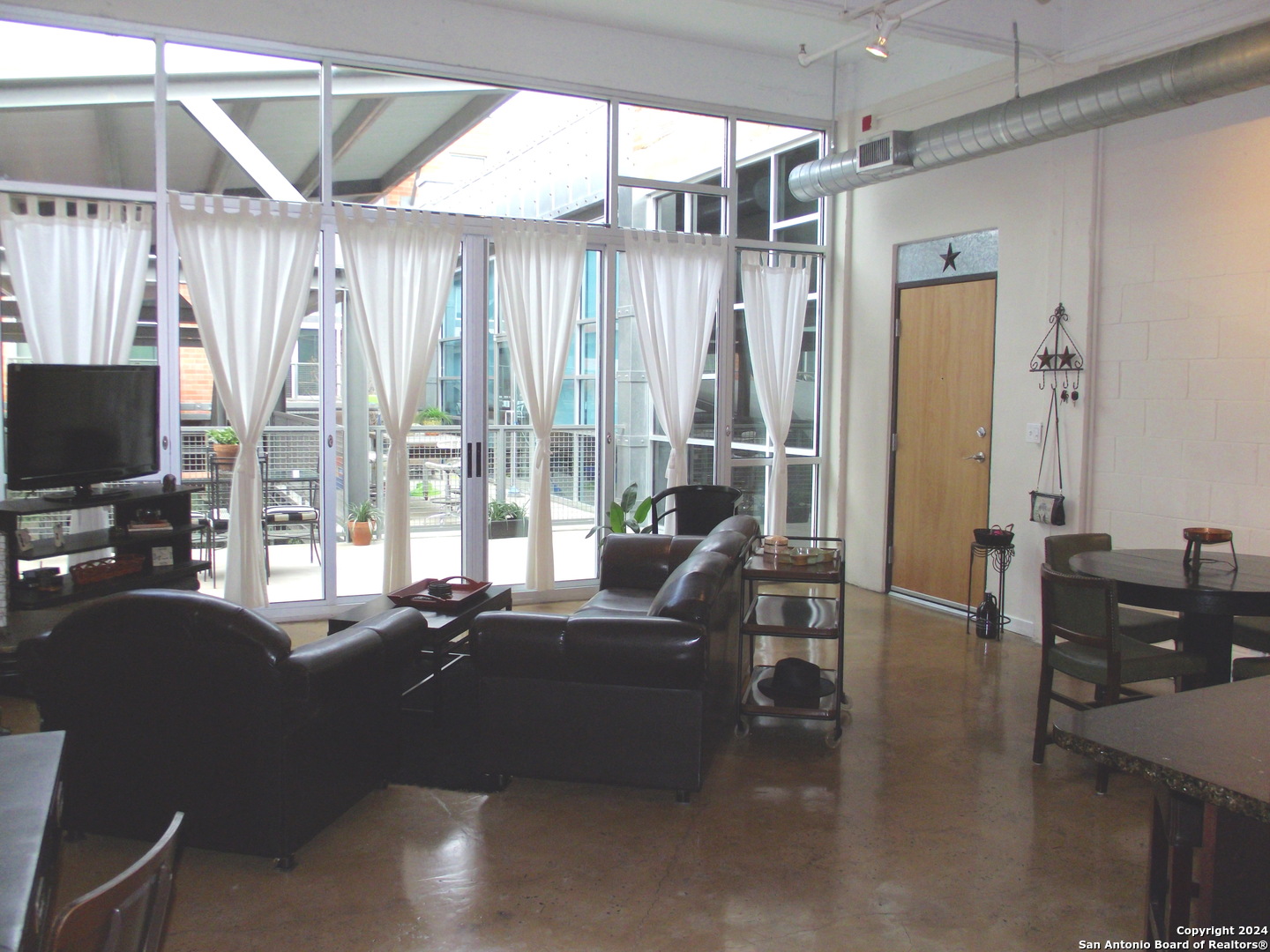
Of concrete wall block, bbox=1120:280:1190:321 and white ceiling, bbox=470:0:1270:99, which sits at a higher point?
white ceiling, bbox=470:0:1270:99

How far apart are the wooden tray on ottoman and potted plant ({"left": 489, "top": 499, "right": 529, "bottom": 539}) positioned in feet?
5.59

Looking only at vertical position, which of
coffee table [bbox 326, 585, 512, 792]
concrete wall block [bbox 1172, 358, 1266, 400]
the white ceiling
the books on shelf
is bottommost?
coffee table [bbox 326, 585, 512, 792]

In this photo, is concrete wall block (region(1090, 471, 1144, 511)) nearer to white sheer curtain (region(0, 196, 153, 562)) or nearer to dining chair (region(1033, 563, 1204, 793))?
dining chair (region(1033, 563, 1204, 793))

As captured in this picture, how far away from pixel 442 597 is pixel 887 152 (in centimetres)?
377

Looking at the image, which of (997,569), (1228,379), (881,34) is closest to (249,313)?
(881,34)

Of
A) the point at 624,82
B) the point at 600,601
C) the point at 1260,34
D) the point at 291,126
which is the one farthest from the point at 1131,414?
the point at 291,126

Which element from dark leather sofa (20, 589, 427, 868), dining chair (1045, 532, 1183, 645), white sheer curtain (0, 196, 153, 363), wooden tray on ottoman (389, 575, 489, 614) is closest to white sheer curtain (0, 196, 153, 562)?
white sheer curtain (0, 196, 153, 363)

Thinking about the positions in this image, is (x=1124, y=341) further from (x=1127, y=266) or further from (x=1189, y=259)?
(x=1189, y=259)

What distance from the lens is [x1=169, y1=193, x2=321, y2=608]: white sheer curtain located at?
5.46 metres

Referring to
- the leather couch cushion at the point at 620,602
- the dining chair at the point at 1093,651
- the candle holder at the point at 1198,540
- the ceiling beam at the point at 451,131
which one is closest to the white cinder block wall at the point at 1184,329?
the candle holder at the point at 1198,540

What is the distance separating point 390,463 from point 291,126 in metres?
2.11

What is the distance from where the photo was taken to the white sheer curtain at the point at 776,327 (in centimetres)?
693

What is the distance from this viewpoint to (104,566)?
15.6 ft

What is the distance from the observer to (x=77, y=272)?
17.2 ft
